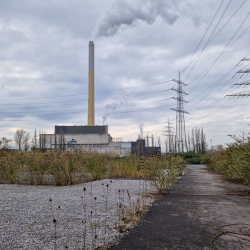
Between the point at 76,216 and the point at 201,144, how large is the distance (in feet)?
148

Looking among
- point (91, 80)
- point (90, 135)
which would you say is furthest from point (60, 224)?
point (90, 135)

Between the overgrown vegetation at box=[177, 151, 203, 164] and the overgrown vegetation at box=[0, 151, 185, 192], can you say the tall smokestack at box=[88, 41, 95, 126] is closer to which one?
the overgrown vegetation at box=[177, 151, 203, 164]

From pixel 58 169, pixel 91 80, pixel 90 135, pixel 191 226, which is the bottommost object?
pixel 191 226

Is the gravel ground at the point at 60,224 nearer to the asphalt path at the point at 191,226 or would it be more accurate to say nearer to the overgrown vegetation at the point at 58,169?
the asphalt path at the point at 191,226

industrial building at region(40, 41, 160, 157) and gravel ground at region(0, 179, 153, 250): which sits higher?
industrial building at region(40, 41, 160, 157)

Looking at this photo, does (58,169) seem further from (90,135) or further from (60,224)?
(90,135)

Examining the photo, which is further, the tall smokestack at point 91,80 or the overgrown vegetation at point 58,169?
the tall smokestack at point 91,80

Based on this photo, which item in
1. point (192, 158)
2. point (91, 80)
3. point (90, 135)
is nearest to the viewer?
point (192, 158)

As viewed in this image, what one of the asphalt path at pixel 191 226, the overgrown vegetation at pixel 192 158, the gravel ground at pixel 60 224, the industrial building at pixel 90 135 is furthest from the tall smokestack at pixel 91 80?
the asphalt path at pixel 191 226

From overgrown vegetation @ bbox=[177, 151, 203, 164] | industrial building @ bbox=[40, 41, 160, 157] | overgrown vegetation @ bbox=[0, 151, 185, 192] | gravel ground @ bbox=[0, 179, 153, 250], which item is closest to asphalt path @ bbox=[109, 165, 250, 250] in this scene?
gravel ground @ bbox=[0, 179, 153, 250]

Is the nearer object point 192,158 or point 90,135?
point 192,158

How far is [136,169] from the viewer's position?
509 inches

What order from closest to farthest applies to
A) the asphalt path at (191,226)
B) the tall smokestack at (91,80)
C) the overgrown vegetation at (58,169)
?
the asphalt path at (191,226)
the overgrown vegetation at (58,169)
the tall smokestack at (91,80)

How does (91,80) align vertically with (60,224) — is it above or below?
above
